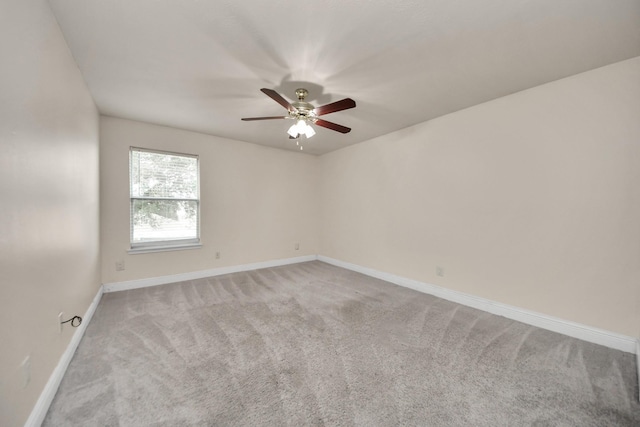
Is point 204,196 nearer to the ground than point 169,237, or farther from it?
farther from it

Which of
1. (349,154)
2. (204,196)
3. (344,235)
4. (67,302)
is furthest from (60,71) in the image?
(344,235)

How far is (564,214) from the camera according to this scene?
232cm

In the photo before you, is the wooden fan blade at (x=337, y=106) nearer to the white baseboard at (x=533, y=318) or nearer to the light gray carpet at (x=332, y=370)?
the light gray carpet at (x=332, y=370)

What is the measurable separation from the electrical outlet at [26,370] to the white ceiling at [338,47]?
2.08m

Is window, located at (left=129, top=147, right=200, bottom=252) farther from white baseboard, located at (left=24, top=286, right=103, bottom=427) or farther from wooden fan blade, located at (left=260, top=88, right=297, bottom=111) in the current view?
wooden fan blade, located at (left=260, top=88, right=297, bottom=111)

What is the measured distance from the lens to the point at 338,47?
6.04ft

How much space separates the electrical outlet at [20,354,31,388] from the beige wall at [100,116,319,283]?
250 centimetres

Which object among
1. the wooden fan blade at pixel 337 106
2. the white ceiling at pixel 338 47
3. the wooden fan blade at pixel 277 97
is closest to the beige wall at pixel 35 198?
the white ceiling at pixel 338 47

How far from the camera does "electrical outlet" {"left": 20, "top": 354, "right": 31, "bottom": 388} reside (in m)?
1.17

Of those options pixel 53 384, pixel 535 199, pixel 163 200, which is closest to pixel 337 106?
pixel 535 199

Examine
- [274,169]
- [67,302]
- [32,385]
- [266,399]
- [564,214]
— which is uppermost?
[274,169]

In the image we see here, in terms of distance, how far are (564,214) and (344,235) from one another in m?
3.17

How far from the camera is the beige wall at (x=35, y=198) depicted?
1084mm

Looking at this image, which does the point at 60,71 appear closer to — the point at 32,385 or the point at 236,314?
the point at 32,385
